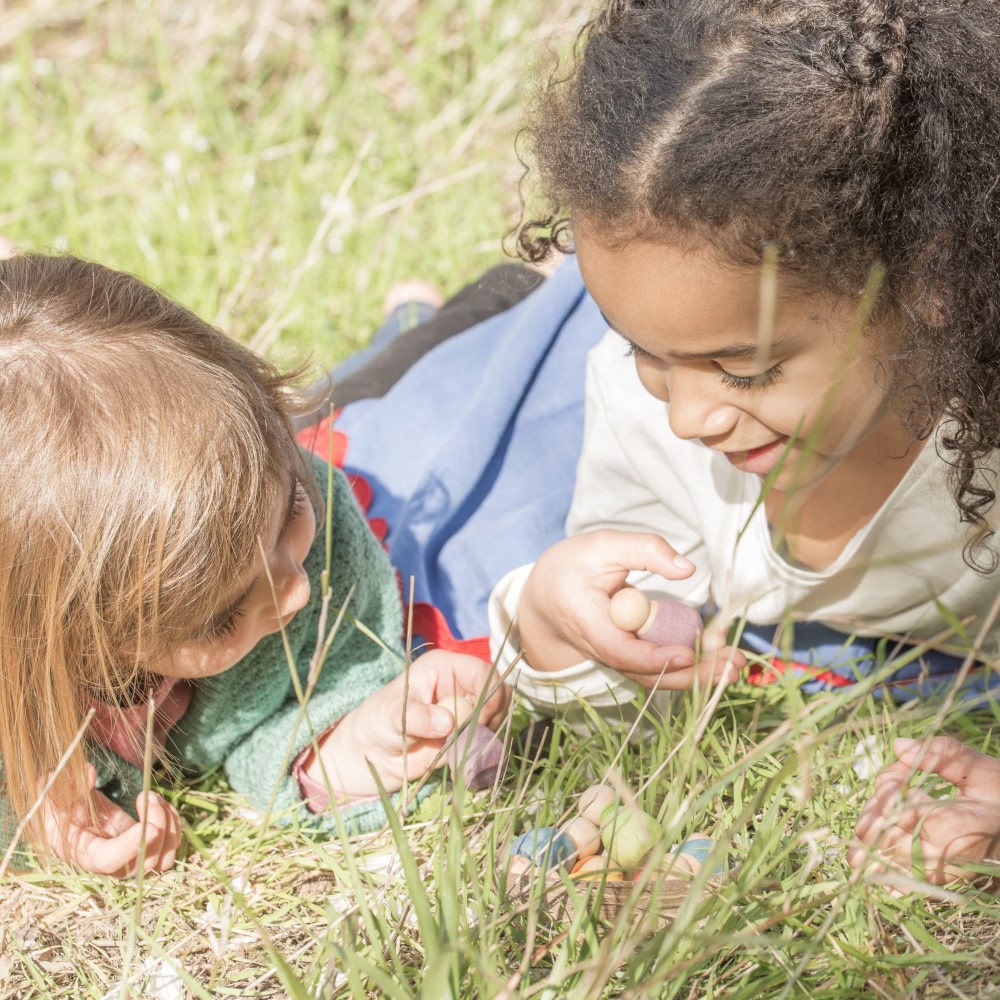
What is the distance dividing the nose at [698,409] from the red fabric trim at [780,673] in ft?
1.37

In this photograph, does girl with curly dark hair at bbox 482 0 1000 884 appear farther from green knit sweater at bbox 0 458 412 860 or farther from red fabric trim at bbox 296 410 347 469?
red fabric trim at bbox 296 410 347 469

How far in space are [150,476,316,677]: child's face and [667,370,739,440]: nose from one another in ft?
1.64

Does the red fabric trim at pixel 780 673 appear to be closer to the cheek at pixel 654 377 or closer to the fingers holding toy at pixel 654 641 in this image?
the fingers holding toy at pixel 654 641

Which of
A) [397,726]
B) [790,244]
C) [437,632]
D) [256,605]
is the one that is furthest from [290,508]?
[790,244]

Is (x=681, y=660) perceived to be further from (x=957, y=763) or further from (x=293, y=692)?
(x=293, y=692)

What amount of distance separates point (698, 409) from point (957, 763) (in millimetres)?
492

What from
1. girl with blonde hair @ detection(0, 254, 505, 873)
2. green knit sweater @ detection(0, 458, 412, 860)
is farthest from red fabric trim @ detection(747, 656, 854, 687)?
green knit sweater @ detection(0, 458, 412, 860)

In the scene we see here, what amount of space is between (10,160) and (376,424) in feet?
5.01

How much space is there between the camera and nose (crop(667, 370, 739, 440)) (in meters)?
1.39

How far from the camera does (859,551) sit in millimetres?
1714

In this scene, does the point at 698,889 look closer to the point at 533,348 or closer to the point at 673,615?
the point at 673,615

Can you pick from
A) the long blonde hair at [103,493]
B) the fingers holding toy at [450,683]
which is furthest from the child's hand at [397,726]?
the long blonde hair at [103,493]

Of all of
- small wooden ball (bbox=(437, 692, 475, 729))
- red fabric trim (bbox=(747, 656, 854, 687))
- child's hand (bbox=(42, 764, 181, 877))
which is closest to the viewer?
child's hand (bbox=(42, 764, 181, 877))

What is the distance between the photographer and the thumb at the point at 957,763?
1.30 meters
